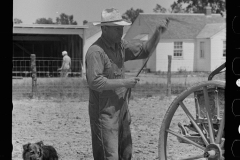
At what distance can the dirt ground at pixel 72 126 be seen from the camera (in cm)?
560

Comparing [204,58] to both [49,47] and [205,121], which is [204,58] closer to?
[205,121]

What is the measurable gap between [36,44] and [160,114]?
915 cm

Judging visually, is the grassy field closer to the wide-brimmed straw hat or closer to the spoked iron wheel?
A: the wide-brimmed straw hat

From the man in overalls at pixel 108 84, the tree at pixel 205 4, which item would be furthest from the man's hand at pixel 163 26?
the tree at pixel 205 4

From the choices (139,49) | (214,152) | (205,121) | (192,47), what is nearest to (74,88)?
→ (192,47)

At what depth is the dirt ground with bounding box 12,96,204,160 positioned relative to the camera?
18.4ft

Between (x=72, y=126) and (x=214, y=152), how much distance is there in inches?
186

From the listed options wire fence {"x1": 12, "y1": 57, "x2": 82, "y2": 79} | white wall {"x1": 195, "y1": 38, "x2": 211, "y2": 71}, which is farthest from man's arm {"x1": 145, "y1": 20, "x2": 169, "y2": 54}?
wire fence {"x1": 12, "y1": 57, "x2": 82, "y2": 79}

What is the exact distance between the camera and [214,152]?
3.00 m

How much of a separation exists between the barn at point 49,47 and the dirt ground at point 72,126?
9.15ft

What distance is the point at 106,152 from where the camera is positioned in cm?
375

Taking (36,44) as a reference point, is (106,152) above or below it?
below
